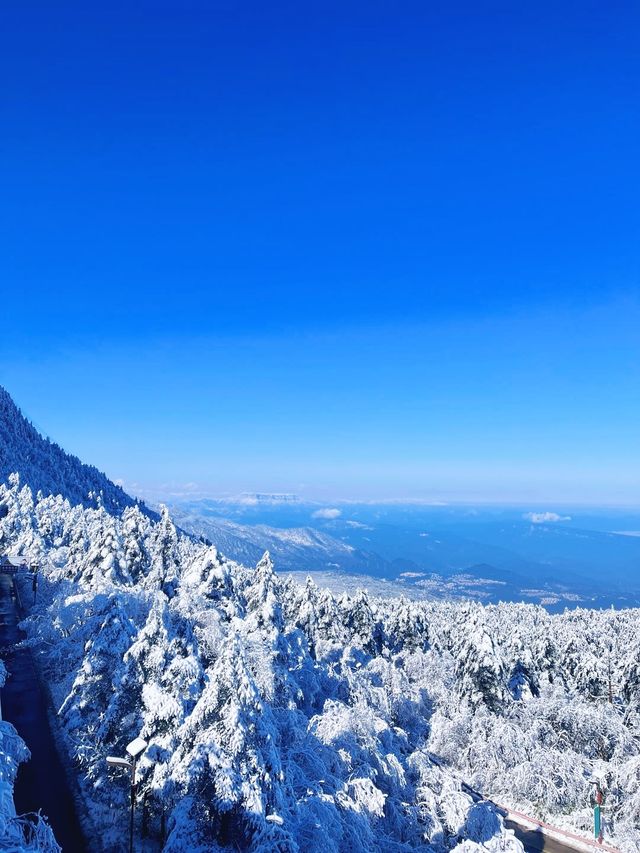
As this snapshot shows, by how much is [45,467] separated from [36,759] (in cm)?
14230

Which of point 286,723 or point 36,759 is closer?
point 286,723

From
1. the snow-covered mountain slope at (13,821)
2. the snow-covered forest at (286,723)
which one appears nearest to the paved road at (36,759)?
the snow-covered forest at (286,723)

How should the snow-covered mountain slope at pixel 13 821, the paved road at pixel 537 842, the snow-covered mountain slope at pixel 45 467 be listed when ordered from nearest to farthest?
the snow-covered mountain slope at pixel 13 821 < the paved road at pixel 537 842 < the snow-covered mountain slope at pixel 45 467

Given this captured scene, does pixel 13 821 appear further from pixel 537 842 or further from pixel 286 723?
pixel 537 842

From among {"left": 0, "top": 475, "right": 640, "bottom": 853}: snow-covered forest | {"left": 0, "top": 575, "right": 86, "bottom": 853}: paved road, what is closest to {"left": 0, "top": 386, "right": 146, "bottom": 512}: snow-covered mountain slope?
{"left": 0, "top": 475, "right": 640, "bottom": 853}: snow-covered forest

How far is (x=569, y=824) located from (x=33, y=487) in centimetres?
12107

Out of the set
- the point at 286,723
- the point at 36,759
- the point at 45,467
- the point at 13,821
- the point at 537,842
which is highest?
the point at 13,821

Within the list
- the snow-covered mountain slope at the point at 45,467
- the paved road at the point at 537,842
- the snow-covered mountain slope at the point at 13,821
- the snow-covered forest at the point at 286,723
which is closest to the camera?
the snow-covered mountain slope at the point at 13,821

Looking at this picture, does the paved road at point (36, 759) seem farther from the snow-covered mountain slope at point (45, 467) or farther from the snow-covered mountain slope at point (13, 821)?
the snow-covered mountain slope at point (45, 467)

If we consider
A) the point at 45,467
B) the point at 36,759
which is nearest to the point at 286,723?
the point at 36,759

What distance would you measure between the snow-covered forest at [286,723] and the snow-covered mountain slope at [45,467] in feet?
272

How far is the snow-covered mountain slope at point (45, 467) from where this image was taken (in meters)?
130

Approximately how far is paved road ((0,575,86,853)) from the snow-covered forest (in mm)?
908

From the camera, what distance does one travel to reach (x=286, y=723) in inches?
897
